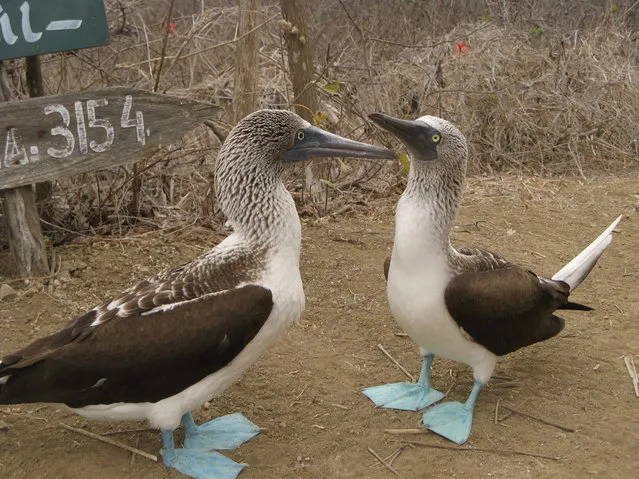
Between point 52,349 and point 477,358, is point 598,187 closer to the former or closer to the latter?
point 477,358

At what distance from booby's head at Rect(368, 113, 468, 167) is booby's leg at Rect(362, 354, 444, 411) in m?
1.03

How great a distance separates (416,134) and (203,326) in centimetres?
131

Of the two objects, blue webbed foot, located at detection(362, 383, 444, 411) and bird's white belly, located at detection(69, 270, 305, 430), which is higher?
bird's white belly, located at detection(69, 270, 305, 430)

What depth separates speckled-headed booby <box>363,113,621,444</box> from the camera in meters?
3.10

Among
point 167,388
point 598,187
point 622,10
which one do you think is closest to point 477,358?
point 167,388

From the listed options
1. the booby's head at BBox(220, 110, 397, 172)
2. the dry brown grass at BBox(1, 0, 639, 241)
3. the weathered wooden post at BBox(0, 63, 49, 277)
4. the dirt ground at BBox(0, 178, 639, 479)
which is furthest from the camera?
the dry brown grass at BBox(1, 0, 639, 241)

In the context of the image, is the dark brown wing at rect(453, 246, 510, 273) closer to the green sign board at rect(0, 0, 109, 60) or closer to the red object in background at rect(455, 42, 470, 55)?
the green sign board at rect(0, 0, 109, 60)

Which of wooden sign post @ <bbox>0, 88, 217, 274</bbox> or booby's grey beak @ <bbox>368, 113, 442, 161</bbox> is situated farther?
wooden sign post @ <bbox>0, 88, 217, 274</bbox>

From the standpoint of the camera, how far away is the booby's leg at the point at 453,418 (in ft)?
10.4

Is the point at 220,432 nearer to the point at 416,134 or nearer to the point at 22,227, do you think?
the point at 416,134

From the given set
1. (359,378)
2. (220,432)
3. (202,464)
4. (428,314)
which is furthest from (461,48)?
(202,464)

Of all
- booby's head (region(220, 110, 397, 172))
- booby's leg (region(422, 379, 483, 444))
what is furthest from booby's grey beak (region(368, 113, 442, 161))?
booby's leg (region(422, 379, 483, 444))

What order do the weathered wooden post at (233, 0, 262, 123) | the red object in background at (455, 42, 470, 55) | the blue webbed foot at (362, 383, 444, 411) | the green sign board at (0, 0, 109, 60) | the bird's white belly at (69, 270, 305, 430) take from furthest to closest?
1. the red object in background at (455, 42, 470, 55)
2. the weathered wooden post at (233, 0, 262, 123)
3. the green sign board at (0, 0, 109, 60)
4. the blue webbed foot at (362, 383, 444, 411)
5. the bird's white belly at (69, 270, 305, 430)

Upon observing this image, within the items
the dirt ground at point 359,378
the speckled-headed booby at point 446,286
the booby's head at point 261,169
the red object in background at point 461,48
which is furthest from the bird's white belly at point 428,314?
the red object in background at point 461,48
